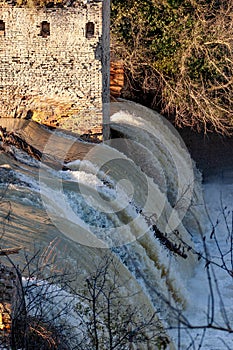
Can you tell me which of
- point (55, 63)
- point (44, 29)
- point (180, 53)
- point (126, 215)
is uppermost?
point (180, 53)

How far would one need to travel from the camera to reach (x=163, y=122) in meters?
17.7

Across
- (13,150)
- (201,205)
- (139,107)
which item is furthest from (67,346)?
(139,107)

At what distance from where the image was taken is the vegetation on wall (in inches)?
694

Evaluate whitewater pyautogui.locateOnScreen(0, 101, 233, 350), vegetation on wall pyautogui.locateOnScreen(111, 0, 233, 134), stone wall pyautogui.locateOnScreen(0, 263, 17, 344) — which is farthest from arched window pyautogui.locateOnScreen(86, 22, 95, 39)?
stone wall pyautogui.locateOnScreen(0, 263, 17, 344)

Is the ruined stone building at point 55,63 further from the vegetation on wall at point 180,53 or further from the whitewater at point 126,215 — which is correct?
the vegetation on wall at point 180,53

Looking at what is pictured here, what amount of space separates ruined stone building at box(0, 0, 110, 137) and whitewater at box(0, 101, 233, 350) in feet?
1.15

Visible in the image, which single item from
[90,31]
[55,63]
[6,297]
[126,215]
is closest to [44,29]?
[55,63]

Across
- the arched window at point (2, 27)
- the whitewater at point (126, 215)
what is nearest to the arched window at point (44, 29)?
the arched window at point (2, 27)

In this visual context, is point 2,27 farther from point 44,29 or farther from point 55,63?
point 55,63

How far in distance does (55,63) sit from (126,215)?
3376mm

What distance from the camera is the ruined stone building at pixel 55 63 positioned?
43.7ft

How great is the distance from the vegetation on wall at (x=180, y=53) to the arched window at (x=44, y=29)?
4.31 meters

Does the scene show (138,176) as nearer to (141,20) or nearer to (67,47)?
(67,47)

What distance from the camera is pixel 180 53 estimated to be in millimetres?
17781
